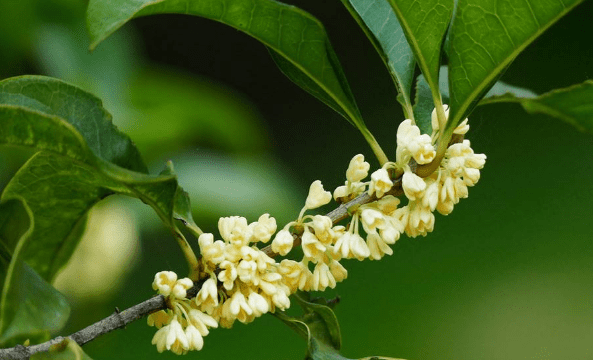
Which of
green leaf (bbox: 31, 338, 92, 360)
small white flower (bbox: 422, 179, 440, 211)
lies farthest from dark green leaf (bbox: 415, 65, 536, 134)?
green leaf (bbox: 31, 338, 92, 360)

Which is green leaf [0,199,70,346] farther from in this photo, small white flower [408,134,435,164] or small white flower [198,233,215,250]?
small white flower [408,134,435,164]

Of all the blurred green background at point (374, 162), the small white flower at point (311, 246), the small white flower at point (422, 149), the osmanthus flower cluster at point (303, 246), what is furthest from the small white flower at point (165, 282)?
the blurred green background at point (374, 162)

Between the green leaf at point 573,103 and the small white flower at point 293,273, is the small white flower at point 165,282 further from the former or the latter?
the green leaf at point 573,103

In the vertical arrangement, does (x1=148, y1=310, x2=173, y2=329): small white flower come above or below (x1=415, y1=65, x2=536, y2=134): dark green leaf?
below

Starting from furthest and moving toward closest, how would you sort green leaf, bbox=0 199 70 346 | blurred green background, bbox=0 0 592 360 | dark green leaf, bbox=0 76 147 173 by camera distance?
blurred green background, bbox=0 0 592 360 → dark green leaf, bbox=0 76 147 173 → green leaf, bbox=0 199 70 346

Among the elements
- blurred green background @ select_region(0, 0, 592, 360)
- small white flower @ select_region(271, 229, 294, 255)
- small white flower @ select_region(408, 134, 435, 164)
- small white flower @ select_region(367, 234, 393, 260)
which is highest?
small white flower @ select_region(408, 134, 435, 164)

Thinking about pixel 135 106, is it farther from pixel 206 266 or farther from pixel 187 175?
Answer: pixel 206 266
